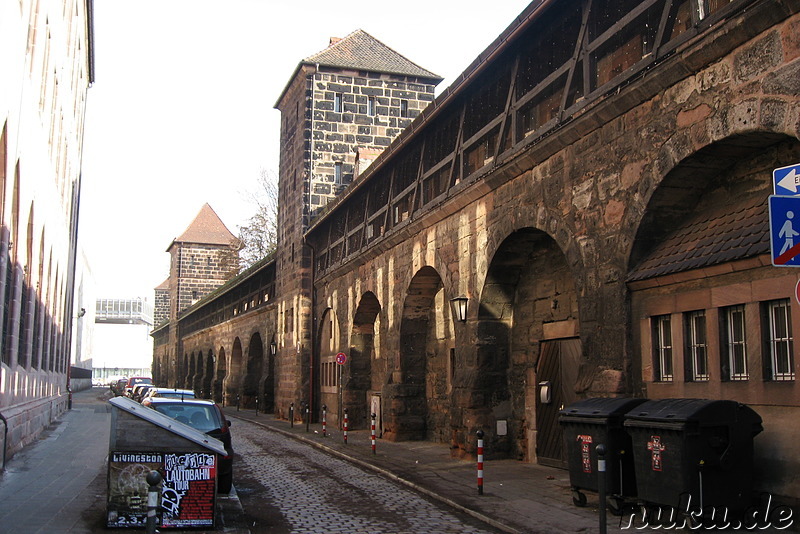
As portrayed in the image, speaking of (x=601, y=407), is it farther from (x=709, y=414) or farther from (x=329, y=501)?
(x=329, y=501)

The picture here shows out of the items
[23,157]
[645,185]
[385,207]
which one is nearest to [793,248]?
[645,185]

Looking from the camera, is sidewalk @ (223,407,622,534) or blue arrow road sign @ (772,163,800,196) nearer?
blue arrow road sign @ (772,163,800,196)

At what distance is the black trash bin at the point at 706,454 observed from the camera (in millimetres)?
7637

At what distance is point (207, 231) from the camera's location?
7169cm

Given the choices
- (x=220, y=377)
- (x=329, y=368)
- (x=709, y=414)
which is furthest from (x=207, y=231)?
(x=709, y=414)

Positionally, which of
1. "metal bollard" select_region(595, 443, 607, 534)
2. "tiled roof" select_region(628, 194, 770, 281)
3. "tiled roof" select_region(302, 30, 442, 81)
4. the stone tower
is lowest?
"metal bollard" select_region(595, 443, 607, 534)

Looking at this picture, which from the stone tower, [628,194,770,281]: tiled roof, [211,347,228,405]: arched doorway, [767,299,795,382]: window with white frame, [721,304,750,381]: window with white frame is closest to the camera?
[767,299,795,382]: window with white frame

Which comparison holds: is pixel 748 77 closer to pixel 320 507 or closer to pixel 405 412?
pixel 320 507

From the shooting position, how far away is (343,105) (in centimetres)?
3178

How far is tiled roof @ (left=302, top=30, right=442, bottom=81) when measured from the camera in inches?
1248

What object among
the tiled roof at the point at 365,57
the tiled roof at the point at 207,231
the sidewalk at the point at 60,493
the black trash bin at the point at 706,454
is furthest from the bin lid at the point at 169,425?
the tiled roof at the point at 207,231

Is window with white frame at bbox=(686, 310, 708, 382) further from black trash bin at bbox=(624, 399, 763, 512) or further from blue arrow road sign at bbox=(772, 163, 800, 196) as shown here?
blue arrow road sign at bbox=(772, 163, 800, 196)

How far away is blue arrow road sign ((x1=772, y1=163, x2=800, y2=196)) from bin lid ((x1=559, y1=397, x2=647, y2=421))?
134 inches

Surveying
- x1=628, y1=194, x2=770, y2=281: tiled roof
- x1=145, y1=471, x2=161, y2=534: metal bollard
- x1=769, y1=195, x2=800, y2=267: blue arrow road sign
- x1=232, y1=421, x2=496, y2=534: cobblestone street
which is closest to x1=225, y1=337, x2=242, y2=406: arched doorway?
x1=232, y1=421, x2=496, y2=534: cobblestone street
